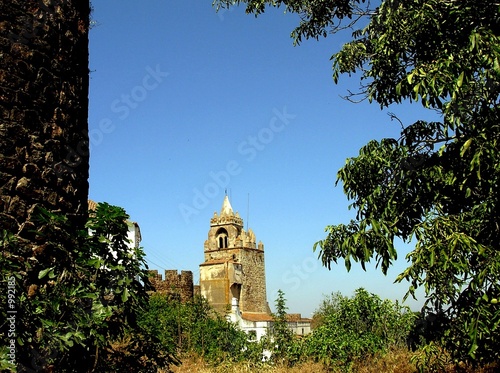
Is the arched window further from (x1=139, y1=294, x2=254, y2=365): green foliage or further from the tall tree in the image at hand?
the tall tree

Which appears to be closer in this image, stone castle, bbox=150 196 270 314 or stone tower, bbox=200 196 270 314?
stone castle, bbox=150 196 270 314

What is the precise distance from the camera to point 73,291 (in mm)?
3615

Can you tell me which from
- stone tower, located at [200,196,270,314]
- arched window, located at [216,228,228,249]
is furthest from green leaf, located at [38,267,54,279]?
arched window, located at [216,228,228,249]

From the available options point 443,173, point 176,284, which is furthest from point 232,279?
point 443,173

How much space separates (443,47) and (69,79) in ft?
15.1

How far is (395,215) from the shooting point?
6547mm

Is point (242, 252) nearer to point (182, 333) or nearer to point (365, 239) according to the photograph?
point (182, 333)

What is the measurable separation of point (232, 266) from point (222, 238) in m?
15.7

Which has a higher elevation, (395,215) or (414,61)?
(414,61)

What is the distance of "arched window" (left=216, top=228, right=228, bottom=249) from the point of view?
57.5m

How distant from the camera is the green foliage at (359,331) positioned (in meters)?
9.43

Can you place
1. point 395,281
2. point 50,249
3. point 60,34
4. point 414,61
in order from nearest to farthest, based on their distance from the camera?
point 50,249 → point 60,34 → point 395,281 → point 414,61

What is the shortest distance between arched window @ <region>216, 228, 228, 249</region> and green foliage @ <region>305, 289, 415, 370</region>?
47.0 m

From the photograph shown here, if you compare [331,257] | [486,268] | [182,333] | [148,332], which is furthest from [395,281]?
[182,333]
